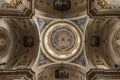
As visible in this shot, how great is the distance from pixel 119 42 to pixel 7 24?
27.0ft

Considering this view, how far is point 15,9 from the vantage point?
19.9 metres

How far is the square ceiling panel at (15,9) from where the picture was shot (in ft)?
64.8

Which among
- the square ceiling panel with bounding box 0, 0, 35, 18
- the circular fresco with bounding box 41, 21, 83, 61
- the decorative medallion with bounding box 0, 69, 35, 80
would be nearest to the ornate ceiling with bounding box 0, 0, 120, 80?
the circular fresco with bounding box 41, 21, 83, 61

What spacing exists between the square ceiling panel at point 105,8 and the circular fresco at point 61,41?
12.8ft

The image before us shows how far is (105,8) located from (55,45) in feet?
21.1

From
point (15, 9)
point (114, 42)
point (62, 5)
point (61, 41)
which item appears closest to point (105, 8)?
point (114, 42)

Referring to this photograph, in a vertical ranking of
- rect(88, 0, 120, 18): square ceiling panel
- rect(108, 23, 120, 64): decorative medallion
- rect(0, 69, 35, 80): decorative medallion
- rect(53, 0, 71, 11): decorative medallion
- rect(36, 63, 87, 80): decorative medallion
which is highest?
rect(53, 0, 71, 11): decorative medallion

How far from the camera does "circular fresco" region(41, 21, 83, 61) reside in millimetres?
23969

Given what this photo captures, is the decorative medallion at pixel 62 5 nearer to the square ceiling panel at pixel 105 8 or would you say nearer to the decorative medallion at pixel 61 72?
the square ceiling panel at pixel 105 8

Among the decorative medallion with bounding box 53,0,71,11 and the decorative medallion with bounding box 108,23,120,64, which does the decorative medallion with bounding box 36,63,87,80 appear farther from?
the decorative medallion with bounding box 53,0,71,11

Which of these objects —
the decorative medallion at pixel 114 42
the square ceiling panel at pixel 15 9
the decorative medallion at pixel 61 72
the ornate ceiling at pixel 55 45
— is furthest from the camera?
the decorative medallion at pixel 61 72

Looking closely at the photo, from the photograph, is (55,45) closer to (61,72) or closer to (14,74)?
(61,72)

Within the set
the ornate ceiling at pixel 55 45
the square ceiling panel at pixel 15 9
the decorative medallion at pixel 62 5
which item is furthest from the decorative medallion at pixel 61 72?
the square ceiling panel at pixel 15 9

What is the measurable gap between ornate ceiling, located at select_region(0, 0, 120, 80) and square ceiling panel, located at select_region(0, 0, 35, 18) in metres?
1.33
